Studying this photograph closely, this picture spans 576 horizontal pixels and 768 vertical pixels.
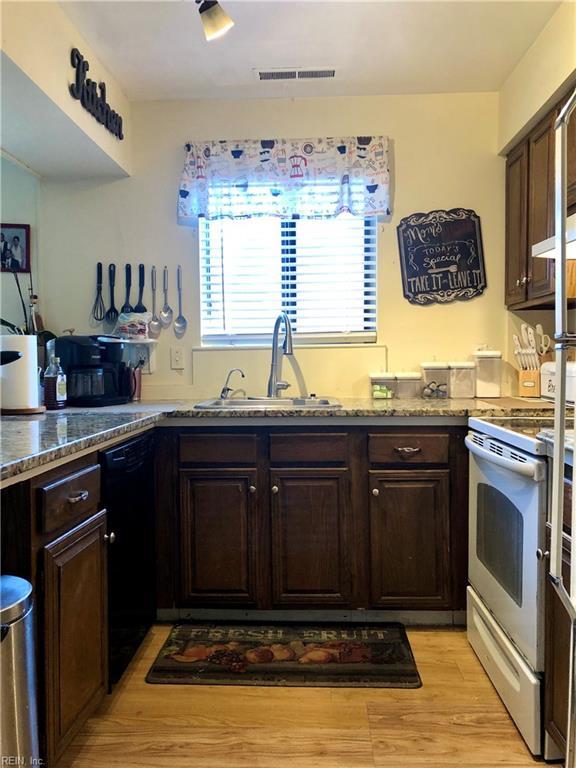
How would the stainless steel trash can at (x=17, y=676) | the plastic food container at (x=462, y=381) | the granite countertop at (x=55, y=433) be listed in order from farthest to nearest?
1. the plastic food container at (x=462, y=381)
2. the granite countertop at (x=55, y=433)
3. the stainless steel trash can at (x=17, y=676)

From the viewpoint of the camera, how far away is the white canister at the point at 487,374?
2.49 meters

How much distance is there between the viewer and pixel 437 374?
2.52m

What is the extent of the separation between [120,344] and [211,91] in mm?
1386

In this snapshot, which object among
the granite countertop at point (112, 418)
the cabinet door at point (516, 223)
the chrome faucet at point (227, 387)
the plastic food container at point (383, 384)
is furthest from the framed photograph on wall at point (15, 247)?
the cabinet door at point (516, 223)

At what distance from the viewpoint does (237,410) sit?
6.64ft

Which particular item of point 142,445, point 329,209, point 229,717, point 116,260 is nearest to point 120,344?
point 116,260

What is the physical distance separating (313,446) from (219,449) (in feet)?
1.29

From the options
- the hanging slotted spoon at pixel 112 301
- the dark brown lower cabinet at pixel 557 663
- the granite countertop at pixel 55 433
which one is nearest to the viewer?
the granite countertop at pixel 55 433

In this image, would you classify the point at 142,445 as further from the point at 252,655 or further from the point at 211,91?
the point at 211,91

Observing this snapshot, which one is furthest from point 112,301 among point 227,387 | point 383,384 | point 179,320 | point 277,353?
point 383,384

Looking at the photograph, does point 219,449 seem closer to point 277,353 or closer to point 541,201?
point 277,353

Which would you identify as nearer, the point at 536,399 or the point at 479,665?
the point at 479,665

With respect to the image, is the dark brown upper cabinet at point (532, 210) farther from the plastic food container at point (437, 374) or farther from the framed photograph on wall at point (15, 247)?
the framed photograph on wall at point (15, 247)

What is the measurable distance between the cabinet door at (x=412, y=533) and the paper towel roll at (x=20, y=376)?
1.36 m
